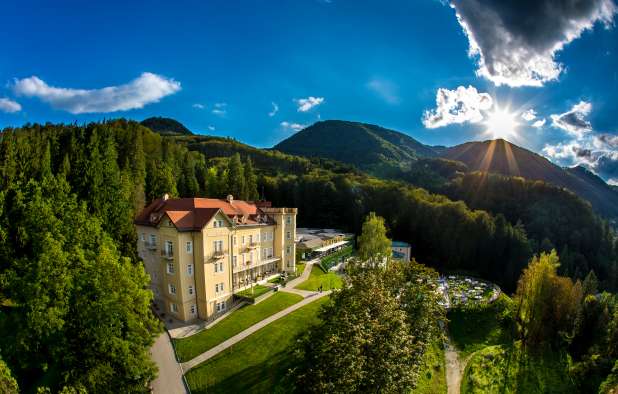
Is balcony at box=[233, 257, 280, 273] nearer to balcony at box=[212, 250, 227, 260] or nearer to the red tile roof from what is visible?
balcony at box=[212, 250, 227, 260]

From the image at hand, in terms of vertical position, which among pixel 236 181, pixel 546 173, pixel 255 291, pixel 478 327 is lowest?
pixel 478 327

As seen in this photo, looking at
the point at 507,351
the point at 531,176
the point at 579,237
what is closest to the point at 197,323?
the point at 507,351

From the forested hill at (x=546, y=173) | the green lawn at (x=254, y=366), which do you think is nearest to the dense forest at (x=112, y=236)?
the green lawn at (x=254, y=366)

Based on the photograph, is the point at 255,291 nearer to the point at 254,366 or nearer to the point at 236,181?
the point at 254,366

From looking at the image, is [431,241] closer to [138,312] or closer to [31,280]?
[138,312]

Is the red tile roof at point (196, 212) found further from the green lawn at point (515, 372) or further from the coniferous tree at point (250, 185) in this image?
the green lawn at point (515, 372)

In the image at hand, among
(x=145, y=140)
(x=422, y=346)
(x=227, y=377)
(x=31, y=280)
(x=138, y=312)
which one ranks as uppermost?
(x=145, y=140)

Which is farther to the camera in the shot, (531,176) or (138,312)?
(531,176)

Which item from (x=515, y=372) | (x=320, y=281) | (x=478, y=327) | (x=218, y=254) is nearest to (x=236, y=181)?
(x=320, y=281)
